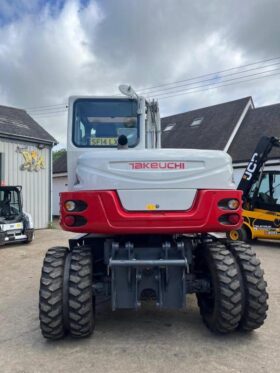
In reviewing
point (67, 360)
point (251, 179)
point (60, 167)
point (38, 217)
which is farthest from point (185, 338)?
point (60, 167)

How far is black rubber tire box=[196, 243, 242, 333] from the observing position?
3.95 metres

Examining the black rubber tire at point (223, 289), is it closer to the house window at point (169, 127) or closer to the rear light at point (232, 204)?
the rear light at point (232, 204)

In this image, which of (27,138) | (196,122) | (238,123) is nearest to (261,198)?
(27,138)

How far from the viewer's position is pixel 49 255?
429cm

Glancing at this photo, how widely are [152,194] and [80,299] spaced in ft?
4.43

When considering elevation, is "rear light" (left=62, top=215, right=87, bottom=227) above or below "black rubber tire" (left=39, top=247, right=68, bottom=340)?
above

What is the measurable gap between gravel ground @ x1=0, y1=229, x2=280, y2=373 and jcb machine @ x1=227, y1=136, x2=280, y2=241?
5.38 metres

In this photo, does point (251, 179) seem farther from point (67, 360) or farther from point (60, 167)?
point (60, 167)

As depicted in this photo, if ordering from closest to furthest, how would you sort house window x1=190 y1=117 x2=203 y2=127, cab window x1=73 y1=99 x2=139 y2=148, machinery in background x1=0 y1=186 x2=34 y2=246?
cab window x1=73 y1=99 x2=139 y2=148 < machinery in background x1=0 y1=186 x2=34 y2=246 < house window x1=190 y1=117 x2=203 y2=127

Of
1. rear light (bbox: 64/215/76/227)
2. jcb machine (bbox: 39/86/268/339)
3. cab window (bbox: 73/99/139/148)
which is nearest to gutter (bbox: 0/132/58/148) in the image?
cab window (bbox: 73/99/139/148)

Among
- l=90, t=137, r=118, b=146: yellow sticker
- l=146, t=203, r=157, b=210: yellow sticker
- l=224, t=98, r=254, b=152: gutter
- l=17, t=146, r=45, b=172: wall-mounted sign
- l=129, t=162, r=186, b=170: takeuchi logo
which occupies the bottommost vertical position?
l=146, t=203, r=157, b=210: yellow sticker

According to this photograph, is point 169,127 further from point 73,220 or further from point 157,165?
point 73,220

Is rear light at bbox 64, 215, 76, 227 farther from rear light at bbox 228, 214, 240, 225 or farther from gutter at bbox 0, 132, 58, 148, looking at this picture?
gutter at bbox 0, 132, 58, 148

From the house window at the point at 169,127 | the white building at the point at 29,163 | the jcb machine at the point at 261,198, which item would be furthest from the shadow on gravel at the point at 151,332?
the house window at the point at 169,127
